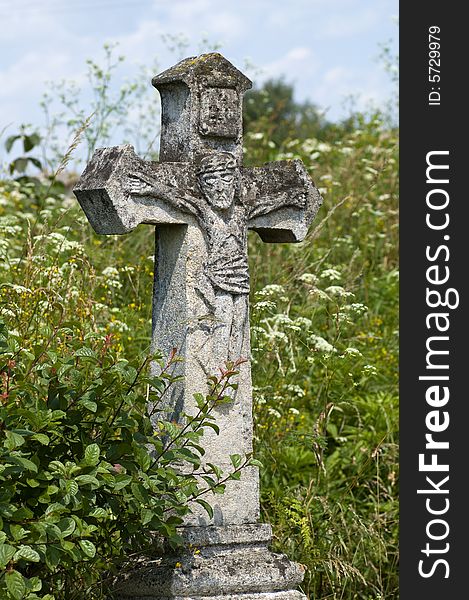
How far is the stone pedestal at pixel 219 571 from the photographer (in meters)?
4.75

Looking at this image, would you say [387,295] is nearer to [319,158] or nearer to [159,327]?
[319,158]

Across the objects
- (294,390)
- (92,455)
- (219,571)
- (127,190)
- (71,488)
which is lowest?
(219,571)

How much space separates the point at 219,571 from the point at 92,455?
0.82 m

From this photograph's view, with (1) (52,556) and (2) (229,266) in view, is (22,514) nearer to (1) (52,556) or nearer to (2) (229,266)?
(1) (52,556)

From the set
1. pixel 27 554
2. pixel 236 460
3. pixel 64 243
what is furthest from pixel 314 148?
pixel 27 554

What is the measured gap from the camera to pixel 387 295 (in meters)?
8.77

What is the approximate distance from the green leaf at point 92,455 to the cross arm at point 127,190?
965 millimetres

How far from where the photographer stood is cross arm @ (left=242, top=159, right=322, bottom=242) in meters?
5.29

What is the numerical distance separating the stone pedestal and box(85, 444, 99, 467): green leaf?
2.22 feet

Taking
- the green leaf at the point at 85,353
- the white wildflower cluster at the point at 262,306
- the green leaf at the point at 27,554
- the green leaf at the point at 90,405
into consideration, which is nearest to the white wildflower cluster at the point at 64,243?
the white wildflower cluster at the point at 262,306

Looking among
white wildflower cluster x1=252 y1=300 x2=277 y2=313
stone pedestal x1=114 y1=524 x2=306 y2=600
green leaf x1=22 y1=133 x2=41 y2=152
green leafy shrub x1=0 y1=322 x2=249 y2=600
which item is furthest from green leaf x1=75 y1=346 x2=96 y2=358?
green leaf x1=22 y1=133 x2=41 y2=152

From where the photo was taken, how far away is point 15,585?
157 inches

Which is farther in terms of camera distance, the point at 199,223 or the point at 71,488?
the point at 199,223

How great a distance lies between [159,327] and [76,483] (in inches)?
39.2
